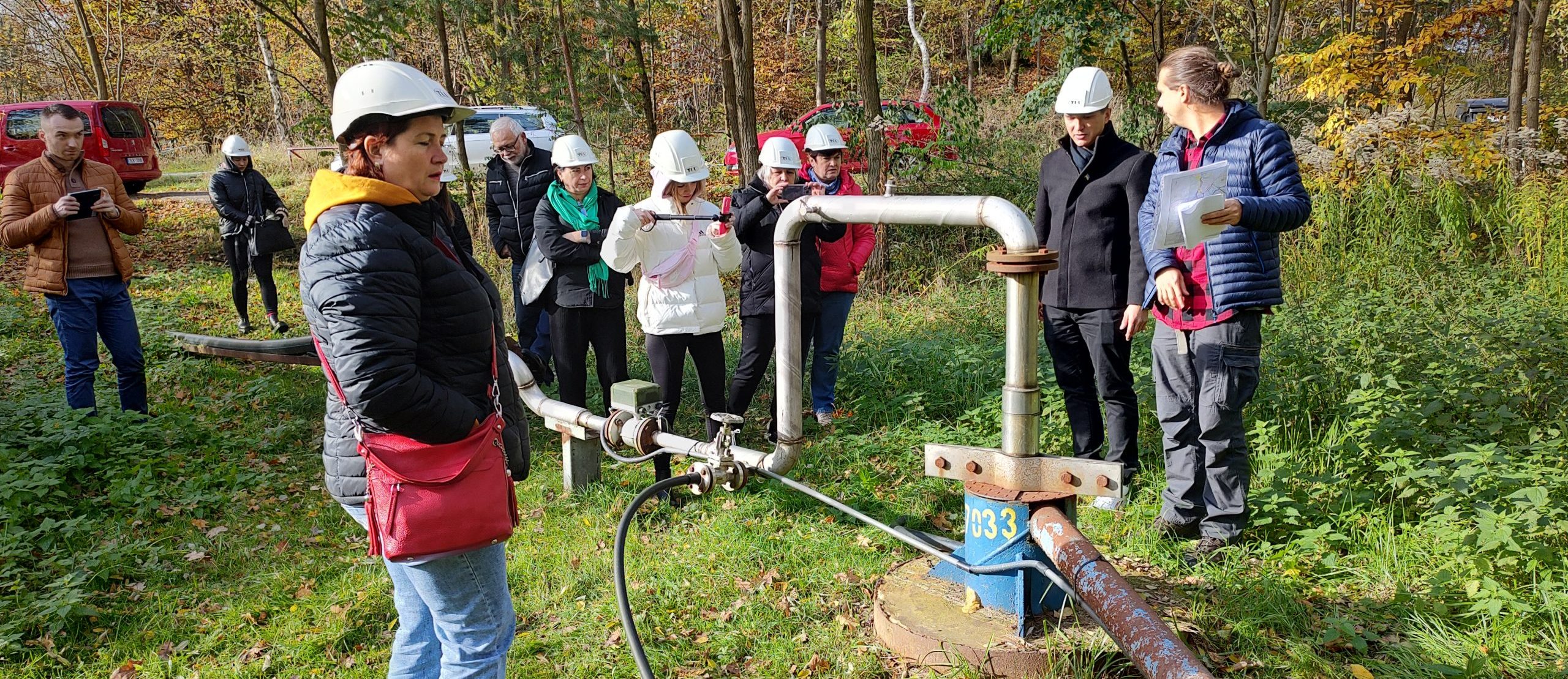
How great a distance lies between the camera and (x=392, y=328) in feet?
6.66

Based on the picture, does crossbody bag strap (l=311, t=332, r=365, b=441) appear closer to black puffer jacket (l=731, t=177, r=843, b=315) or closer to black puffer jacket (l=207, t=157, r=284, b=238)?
black puffer jacket (l=731, t=177, r=843, b=315)

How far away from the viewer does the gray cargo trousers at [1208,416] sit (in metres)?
3.37

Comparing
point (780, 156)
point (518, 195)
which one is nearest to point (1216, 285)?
point (780, 156)

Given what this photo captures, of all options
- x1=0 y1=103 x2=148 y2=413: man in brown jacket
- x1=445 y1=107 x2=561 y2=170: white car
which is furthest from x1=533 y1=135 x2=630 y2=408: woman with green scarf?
x1=445 y1=107 x2=561 y2=170: white car

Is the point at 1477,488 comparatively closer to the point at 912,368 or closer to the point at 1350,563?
the point at 1350,563

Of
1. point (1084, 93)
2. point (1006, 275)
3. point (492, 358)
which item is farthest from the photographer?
point (1084, 93)

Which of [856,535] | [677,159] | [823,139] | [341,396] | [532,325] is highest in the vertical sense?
[823,139]

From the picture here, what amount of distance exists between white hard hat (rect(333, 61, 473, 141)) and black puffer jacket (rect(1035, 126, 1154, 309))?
8.84 feet

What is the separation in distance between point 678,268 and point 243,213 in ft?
19.6

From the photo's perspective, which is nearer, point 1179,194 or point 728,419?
point 1179,194

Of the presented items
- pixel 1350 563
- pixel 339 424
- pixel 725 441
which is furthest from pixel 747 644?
pixel 1350 563

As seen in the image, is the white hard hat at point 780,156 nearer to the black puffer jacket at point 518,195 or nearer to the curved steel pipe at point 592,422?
the curved steel pipe at point 592,422

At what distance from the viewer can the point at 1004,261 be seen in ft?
7.82

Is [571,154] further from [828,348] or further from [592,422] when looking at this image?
[828,348]
